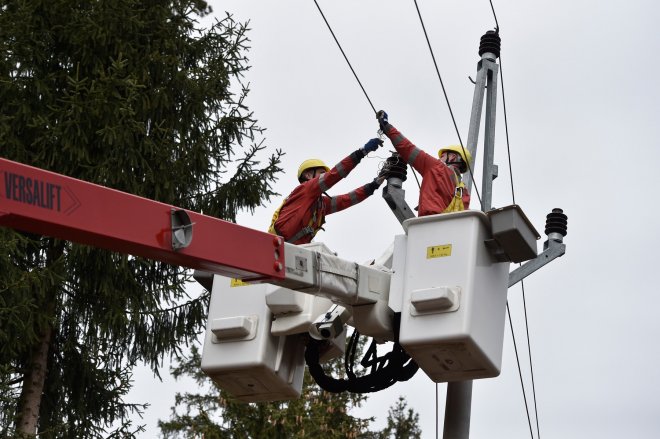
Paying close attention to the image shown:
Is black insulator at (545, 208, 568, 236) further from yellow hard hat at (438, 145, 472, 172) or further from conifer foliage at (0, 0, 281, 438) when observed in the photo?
conifer foliage at (0, 0, 281, 438)

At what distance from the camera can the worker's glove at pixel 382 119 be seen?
9305mm

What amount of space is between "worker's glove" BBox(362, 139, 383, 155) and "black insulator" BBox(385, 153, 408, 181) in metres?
0.17

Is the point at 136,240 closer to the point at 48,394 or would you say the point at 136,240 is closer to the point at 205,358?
the point at 205,358

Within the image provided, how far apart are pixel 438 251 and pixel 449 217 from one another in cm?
20

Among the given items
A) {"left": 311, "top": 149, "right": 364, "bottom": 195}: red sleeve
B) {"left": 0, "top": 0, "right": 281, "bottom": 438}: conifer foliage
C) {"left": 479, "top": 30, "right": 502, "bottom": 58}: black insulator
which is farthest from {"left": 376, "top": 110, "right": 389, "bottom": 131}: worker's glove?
{"left": 0, "top": 0, "right": 281, "bottom": 438}: conifer foliage

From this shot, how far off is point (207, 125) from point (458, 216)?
22.1ft

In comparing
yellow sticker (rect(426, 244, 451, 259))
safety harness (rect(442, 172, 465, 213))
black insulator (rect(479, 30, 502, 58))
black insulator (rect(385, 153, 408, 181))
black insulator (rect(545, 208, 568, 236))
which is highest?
black insulator (rect(479, 30, 502, 58))

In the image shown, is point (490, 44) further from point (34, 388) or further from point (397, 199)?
point (34, 388)

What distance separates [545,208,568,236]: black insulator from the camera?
9562mm

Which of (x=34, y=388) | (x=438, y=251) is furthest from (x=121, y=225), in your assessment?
(x=34, y=388)

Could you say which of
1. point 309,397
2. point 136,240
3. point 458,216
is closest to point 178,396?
point 309,397

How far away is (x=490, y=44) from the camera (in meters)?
10.5

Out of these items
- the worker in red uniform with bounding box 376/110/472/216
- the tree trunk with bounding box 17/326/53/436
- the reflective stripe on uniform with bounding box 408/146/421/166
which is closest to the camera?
the worker in red uniform with bounding box 376/110/472/216

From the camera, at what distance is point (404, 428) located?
23.1m
